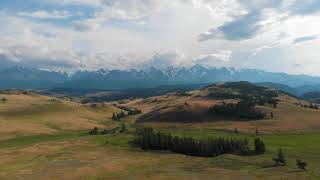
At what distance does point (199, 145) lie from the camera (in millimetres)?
160125

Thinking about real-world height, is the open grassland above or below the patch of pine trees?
below

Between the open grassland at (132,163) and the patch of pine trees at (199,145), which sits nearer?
the open grassland at (132,163)

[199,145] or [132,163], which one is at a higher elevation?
[199,145]

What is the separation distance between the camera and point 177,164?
13375 centimetres

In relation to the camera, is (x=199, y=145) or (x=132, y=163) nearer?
(x=132, y=163)

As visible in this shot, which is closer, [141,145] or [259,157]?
[259,157]

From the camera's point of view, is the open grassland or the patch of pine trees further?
the patch of pine trees

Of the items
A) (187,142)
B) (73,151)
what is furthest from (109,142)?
(187,142)

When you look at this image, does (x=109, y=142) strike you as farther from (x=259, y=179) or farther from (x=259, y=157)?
(x=259, y=179)

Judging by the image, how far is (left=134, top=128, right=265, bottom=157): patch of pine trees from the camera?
155875 mm

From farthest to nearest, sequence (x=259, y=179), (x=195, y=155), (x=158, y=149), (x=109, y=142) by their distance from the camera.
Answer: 1. (x=109, y=142)
2. (x=158, y=149)
3. (x=195, y=155)
4. (x=259, y=179)

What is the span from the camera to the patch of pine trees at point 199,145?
15588 cm

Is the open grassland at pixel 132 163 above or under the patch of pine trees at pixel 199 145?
under

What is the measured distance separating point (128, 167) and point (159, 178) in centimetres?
2226
